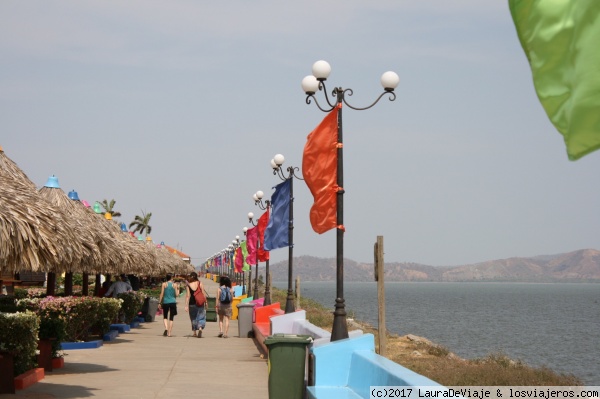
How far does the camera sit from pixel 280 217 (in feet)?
86.1

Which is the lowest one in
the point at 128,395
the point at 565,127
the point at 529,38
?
the point at 128,395

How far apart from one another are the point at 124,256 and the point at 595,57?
2039 centimetres

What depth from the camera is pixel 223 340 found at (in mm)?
25984

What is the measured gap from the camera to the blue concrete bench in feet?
36.4

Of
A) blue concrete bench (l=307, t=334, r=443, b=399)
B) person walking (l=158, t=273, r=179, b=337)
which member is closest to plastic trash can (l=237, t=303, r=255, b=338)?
person walking (l=158, t=273, r=179, b=337)

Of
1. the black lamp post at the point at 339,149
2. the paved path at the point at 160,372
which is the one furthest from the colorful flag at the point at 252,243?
the black lamp post at the point at 339,149

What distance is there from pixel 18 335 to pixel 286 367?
3.84m

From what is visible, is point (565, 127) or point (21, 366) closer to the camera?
point (565, 127)

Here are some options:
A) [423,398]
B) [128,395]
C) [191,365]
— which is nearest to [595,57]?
[423,398]

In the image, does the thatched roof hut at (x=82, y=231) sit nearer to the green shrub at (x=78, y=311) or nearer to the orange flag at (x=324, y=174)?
the green shrub at (x=78, y=311)

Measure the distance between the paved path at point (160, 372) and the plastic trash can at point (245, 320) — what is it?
7.30 ft

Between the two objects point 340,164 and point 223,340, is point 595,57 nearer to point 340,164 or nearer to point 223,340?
point 340,164

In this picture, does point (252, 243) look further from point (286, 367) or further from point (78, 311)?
point (286, 367)

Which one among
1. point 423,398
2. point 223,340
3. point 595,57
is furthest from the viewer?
point 223,340
